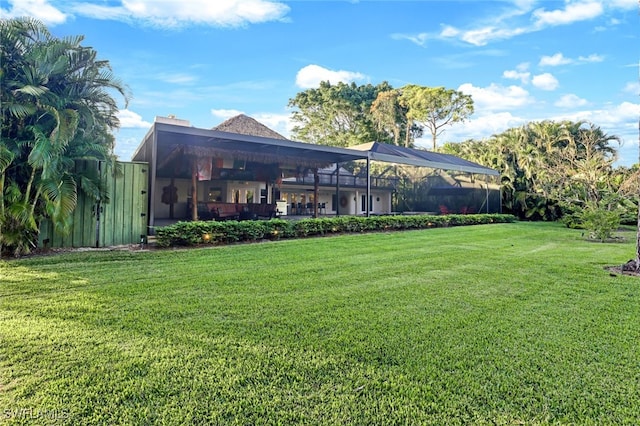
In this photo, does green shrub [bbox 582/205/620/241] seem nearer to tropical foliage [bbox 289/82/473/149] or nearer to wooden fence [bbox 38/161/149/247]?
wooden fence [bbox 38/161/149/247]

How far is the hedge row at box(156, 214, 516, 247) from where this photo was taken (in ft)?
25.5

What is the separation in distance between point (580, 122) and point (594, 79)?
13.6 metres

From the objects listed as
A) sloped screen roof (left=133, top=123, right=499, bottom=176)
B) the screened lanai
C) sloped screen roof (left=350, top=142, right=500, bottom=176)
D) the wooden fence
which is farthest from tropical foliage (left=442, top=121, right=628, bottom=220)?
the wooden fence

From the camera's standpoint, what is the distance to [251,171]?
15.6 m

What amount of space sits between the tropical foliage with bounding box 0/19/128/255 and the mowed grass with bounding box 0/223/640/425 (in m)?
1.22

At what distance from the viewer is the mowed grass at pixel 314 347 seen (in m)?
1.91

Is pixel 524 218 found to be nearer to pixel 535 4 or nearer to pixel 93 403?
pixel 535 4

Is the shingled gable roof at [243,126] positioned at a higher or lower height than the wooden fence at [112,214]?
higher

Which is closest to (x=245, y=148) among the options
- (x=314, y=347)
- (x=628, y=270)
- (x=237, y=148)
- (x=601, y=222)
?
(x=237, y=148)

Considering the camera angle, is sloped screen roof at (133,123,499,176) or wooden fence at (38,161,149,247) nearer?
wooden fence at (38,161,149,247)

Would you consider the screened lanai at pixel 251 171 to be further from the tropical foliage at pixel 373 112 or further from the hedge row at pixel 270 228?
the tropical foliage at pixel 373 112

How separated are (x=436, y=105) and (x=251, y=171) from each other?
2315 centimetres

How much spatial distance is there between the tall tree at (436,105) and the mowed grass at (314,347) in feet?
96.3

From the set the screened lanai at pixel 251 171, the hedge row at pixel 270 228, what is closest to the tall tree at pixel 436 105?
the screened lanai at pixel 251 171
